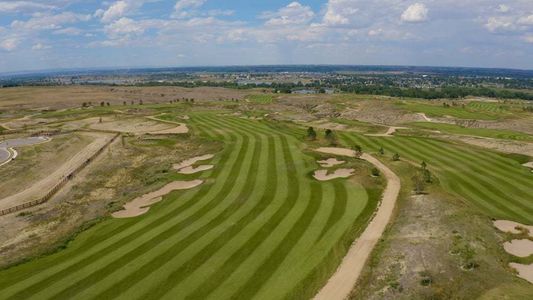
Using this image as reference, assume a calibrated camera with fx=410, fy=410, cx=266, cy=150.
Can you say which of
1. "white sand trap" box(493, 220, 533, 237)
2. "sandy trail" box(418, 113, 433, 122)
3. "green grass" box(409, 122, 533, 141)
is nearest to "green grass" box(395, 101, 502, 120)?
"sandy trail" box(418, 113, 433, 122)

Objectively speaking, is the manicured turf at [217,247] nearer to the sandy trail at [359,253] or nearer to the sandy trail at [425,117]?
the sandy trail at [359,253]

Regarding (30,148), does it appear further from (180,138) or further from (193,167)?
(193,167)

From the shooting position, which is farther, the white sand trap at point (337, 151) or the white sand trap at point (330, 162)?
the white sand trap at point (337, 151)

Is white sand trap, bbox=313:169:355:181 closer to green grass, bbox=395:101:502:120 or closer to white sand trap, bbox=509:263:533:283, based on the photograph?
white sand trap, bbox=509:263:533:283

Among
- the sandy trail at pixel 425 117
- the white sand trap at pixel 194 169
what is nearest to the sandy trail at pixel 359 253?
the white sand trap at pixel 194 169

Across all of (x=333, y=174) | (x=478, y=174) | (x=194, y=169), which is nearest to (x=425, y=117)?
(x=478, y=174)
